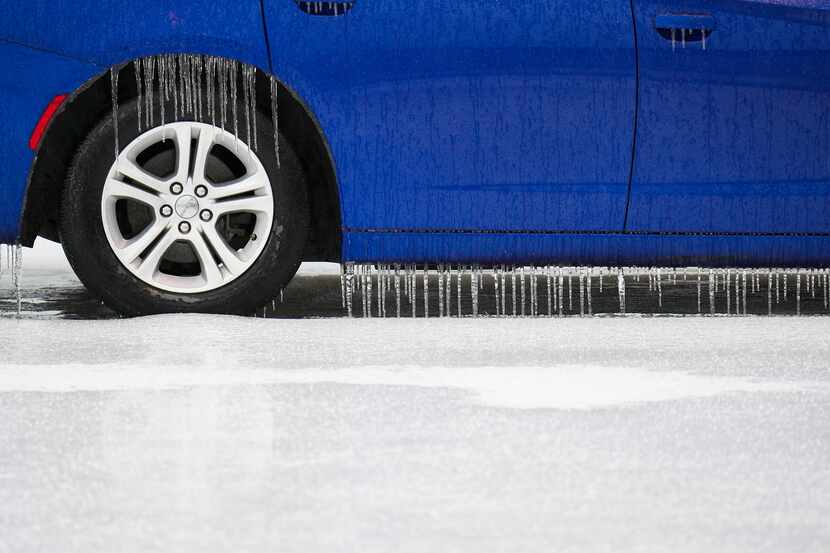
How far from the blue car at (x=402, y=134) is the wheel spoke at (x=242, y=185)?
0.01 meters

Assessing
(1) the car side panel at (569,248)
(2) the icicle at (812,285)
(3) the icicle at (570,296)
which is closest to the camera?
(1) the car side panel at (569,248)

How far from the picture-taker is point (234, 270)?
6141 mm

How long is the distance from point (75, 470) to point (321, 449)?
0.61 metres

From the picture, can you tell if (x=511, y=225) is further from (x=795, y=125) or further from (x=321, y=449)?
(x=321, y=449)

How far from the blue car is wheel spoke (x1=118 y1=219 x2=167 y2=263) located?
16 millimetres

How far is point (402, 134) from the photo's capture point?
238 inches

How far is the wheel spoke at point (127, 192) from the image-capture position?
6.06 meters

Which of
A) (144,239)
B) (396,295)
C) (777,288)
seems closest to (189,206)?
(144,239)

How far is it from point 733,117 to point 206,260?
2142mm

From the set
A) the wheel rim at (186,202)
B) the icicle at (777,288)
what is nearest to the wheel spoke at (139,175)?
the wheel rim at (186,202)

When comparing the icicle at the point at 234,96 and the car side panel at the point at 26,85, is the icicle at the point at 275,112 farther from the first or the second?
the car side panel at the point at 26,85

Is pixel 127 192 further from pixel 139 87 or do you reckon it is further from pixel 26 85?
pixel 26 85

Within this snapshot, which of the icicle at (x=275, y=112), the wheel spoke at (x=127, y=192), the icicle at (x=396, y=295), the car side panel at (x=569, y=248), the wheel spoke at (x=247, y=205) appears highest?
the icicle at (x=275, y=112)

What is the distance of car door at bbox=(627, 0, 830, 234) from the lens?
19.9ft
